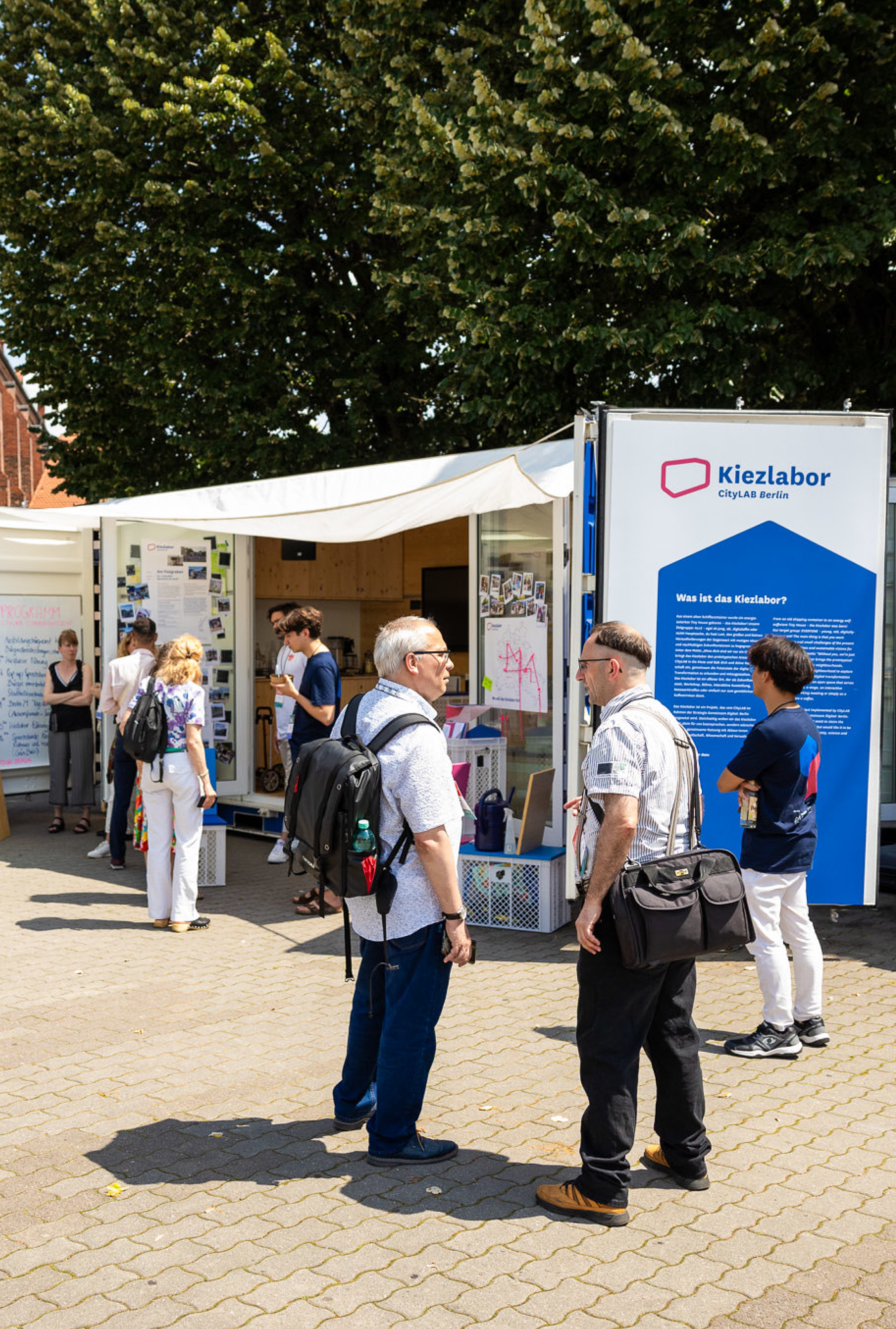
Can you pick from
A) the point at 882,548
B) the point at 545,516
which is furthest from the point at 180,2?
the point at 882,548

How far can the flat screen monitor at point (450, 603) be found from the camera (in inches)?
511

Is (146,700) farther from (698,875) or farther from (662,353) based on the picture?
(662,353)

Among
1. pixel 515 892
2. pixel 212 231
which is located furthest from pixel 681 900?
pixel 212 231

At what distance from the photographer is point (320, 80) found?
591 inches

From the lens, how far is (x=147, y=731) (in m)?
7.04

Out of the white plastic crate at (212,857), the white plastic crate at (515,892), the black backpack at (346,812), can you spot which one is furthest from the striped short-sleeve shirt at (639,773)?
the white plastic crate at (212,857)

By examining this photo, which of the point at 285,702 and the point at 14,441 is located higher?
the point at 14,441

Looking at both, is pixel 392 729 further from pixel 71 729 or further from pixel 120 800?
pixel 71 729

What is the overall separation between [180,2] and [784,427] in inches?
470

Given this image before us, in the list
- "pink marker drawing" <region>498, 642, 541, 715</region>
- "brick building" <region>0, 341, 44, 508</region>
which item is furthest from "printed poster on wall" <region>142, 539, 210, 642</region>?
"brick building" <region>0, 341, 44, 508</region>

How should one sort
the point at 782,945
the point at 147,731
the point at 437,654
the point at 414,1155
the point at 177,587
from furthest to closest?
the point at 177,587 < the point at 147,731 < the point at 782,945 < the point at 414,1155 < the point at 437,654

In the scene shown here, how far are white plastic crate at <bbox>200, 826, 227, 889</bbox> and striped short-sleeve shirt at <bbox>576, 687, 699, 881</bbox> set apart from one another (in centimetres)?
544

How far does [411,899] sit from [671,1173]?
1228 millimetres

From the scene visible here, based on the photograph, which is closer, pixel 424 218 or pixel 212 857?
pixel 212 857
